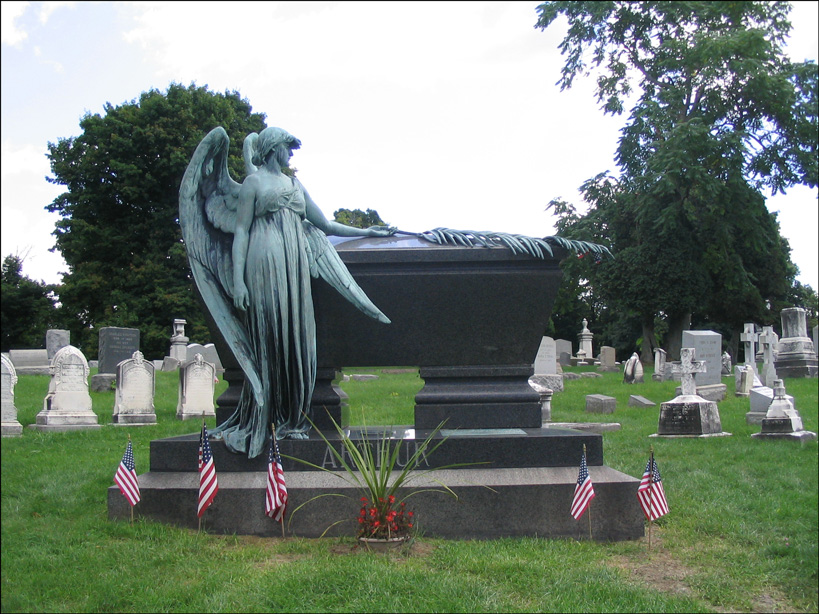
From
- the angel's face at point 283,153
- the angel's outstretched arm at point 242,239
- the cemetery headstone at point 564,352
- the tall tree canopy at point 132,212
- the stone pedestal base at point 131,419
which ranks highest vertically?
the tall tree canopy at point 132,212

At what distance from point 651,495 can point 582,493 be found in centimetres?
47

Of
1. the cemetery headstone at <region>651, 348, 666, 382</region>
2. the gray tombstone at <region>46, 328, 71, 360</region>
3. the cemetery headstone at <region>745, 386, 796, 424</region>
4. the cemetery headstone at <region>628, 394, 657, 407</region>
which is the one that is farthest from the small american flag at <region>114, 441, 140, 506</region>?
the cemetery headstone at <region>651, 348, 666, 382</region>

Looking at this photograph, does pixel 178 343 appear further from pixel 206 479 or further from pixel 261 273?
pixel 206 479

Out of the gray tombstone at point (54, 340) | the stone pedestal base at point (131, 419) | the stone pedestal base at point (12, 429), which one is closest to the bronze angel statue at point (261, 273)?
the stone pedestal base at point (12, 429)

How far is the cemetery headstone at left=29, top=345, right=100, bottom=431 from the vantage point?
10254mm

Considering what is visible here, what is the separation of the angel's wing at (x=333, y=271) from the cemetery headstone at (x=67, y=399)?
246 inches

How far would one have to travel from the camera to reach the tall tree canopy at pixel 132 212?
27375 mm

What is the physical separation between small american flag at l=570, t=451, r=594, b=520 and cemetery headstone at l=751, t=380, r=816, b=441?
5252 mm

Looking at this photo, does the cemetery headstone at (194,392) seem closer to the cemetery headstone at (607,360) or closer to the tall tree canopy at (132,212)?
the tall tree canopy at (132,212)

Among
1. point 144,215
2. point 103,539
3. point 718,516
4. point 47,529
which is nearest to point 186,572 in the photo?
point 103,539

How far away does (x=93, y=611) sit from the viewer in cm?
354

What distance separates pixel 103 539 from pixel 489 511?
95.9 inches

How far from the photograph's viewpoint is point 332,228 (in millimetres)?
6031

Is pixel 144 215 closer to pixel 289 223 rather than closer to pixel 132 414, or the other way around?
pixel 132 414
